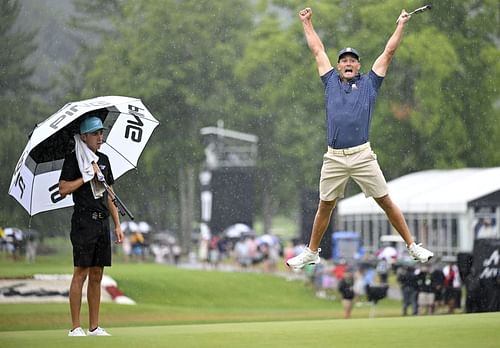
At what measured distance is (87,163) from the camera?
8039 millimetres

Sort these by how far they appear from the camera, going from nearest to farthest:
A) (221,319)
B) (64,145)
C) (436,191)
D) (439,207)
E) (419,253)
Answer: (419,253) → (64,145) → (221,319) → (439,207) → (436,191)

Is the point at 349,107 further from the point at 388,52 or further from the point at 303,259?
the point at 303,259

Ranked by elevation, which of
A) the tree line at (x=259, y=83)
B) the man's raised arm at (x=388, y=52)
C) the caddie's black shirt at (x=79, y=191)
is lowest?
the caddie's black shirt at (x=79, y=191)

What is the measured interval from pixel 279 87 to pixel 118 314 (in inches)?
390

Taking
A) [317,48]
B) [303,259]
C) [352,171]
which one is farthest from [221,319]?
[317,48]

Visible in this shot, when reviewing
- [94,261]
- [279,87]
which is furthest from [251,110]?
[94,261]

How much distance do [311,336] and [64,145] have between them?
2633mm

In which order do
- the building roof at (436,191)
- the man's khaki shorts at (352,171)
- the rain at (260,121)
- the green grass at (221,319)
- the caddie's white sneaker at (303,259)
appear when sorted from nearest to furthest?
the green grass at (221,319) < the man's khaki shorts at (352,171) < the caddie's white sneaker at (303,259) < the rain at (260,121) < the building roof at (436,191)

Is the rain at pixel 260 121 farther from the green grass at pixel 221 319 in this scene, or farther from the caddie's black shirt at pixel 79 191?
the caddie's black shirt at pixel 79 191

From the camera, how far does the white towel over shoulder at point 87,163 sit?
798 centimetres

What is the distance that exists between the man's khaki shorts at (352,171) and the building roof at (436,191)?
17361 mm

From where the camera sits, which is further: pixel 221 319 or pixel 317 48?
pixel 221 319

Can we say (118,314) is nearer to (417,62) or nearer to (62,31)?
(62,31)

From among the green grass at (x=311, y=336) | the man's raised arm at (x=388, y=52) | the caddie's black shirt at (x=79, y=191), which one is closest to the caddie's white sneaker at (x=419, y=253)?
the green grass at (x=311, y=336)
